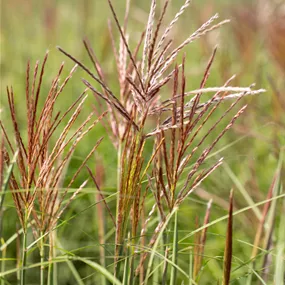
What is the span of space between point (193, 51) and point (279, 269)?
17.2ft

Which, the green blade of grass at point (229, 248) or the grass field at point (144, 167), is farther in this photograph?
the grass field at point (144, 167)

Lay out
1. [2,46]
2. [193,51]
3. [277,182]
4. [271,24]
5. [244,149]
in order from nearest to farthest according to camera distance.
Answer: [277,182] → [244,149] → [271,24] → [2,46] → [193,51]

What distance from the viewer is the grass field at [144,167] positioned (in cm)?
91

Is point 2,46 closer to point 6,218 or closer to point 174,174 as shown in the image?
point 6,218

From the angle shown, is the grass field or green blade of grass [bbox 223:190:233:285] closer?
green blade of grass [bbox 223:190:233:285]

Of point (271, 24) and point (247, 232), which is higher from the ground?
point (271, 24)

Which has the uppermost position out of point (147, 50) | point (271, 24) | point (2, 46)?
point (2, 46)

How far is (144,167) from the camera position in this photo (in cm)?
258

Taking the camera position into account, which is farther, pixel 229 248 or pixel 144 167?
pixel 144 167

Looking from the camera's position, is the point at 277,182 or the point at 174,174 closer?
the point at 174,174

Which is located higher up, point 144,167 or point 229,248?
point 144,167

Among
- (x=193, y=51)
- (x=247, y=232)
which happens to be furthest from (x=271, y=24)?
(x=193, y=51)

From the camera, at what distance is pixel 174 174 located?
93 cm

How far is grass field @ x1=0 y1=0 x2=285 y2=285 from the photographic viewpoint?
91 cm
